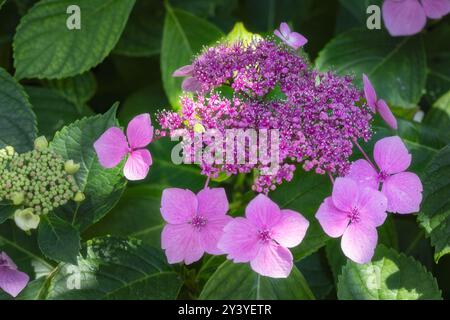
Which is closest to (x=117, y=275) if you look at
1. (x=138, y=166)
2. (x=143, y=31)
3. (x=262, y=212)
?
(x=138, y=166)

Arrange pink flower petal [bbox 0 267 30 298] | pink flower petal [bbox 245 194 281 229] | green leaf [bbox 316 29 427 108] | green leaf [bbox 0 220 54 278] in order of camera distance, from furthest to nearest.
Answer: green leaf [bbox 316 29 427 108]
green leaf [bbox 0 220 54 278]
pink flower petal [bbox 0 267 30 298]
pink flower petal [bbox 245 194 281 229]

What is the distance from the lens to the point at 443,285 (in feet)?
5.12

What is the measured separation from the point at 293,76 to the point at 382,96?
19.8 inches

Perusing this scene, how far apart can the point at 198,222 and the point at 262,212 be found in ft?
0.40

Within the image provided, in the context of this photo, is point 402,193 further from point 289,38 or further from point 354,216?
point 289,38

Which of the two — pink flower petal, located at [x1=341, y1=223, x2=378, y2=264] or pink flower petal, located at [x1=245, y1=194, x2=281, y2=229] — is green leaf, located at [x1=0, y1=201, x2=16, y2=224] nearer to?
pink flower petal, located at [x1=245, y1=194, x2=281, y2=229]

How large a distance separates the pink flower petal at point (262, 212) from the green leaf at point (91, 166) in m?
0.32

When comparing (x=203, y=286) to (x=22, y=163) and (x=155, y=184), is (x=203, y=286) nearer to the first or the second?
(x=155, y=184)

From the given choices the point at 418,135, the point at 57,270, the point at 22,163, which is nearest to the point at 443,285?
the point at 418,135

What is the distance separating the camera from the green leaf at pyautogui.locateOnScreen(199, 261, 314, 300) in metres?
1.29

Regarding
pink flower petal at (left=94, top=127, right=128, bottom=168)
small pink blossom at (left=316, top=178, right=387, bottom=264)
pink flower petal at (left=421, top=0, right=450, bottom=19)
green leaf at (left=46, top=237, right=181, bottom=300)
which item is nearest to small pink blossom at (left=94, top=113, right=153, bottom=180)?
pink flower petal at (left=94, top=127, right=128, bottom=168)

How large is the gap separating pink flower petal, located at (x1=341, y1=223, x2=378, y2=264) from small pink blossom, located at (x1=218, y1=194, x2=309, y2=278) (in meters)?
0.07

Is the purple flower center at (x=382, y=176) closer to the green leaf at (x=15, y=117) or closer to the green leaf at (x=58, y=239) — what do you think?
the green leaf at (x=58, y=239)

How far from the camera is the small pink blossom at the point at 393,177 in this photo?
3.62 ft
